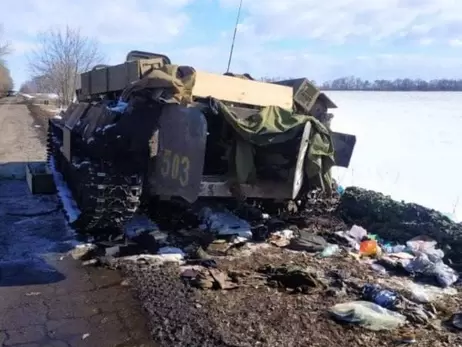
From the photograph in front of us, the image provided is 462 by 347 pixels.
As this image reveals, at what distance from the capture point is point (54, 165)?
10898mm

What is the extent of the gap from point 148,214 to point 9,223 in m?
1.72

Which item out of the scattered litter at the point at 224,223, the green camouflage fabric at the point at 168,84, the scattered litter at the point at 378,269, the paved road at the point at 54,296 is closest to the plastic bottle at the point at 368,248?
the scattered litter at the point at 378,269

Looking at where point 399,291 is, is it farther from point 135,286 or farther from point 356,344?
point 135,286

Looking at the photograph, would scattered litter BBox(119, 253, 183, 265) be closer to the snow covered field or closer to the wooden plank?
the wooden plank

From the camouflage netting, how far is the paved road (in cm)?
364

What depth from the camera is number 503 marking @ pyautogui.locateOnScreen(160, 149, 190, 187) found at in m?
6.01

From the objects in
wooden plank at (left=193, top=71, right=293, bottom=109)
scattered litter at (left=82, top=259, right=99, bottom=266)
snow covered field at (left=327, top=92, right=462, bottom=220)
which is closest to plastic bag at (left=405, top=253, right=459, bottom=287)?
wooden plank at (left=193, top=71, right=293, bottom=109)

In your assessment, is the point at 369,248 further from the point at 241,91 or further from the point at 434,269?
the point at 241,91

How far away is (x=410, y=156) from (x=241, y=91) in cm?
1452

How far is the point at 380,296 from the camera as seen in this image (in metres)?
4.76

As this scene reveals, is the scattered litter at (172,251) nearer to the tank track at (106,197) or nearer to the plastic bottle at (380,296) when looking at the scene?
the tank track at (106,197)

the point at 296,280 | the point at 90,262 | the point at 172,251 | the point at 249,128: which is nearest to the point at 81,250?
the point at 90,262

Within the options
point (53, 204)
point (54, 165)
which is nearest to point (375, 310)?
point (53, 204)

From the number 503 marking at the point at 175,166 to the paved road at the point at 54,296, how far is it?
1.27 m
